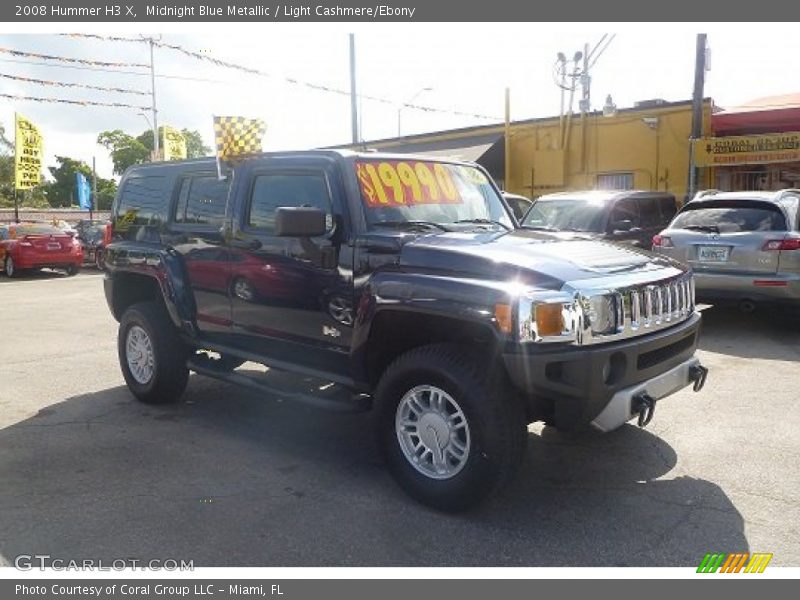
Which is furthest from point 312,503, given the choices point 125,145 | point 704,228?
point 125,145

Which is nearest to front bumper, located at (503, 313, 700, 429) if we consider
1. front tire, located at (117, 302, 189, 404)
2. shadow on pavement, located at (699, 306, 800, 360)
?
front tire, located at (117, 302, 189, 404)

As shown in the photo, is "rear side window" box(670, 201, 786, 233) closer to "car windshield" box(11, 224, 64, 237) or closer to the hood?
the hood

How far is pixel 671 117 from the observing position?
16031 mm

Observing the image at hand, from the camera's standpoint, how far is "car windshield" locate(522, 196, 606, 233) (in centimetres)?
962

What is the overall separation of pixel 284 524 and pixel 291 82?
1814 centimetres

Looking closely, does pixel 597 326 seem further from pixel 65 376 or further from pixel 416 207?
pixel 65 376

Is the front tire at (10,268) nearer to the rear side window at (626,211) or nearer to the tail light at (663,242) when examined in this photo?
the rear side window at (626,211)

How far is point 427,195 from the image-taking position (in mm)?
4555

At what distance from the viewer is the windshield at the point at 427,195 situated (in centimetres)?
429

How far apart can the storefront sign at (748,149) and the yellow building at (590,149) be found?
1.29 meters

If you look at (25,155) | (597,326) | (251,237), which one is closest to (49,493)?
(251,237)

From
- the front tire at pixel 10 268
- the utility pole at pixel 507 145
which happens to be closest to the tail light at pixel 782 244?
the utility pole at pixel 507 145

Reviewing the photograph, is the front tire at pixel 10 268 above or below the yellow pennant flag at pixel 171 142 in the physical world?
below

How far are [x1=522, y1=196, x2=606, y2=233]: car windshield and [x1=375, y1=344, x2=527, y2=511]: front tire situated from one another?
6.19 metres
